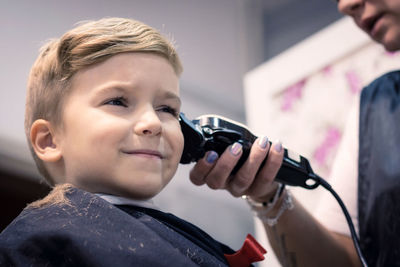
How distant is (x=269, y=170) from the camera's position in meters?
0.89

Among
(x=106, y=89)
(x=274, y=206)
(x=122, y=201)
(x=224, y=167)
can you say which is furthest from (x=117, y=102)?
(x=274, y=206)

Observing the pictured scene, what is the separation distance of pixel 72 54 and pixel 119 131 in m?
0.16

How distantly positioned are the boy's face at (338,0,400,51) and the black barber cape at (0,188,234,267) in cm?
65

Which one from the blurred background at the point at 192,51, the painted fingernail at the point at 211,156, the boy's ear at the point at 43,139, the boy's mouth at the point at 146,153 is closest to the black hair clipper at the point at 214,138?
the painted fingernail at the point at 211,156

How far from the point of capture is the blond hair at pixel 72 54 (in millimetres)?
731

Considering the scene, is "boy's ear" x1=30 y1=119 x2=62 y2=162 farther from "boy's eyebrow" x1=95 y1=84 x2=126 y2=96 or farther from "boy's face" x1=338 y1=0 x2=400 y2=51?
"boy's face" x1=338 y1=0 x2=400 y2=51

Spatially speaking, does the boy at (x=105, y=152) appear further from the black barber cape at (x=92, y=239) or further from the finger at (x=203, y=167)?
the finger at (x=203, y=167)

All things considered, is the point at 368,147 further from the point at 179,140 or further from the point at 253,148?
the point at 179,140

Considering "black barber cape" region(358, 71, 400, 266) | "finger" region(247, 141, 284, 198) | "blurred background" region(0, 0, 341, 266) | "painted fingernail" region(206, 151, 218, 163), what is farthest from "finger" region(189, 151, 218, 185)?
"blurred background" region(0, 0, 341, 266)

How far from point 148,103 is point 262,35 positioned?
204 centimetres

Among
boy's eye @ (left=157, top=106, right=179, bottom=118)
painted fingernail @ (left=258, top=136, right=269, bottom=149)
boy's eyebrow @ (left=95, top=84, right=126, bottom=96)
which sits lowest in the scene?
painted fingernail @ (left=258, top=136, right=269, bottom=149)

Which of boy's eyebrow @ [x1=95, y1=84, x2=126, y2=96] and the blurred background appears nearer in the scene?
boy's eyebrow @ [x1=95, y1=84, x2=126, y2=96]

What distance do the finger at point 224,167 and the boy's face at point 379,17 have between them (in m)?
0.45

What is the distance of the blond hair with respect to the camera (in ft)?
2.40
